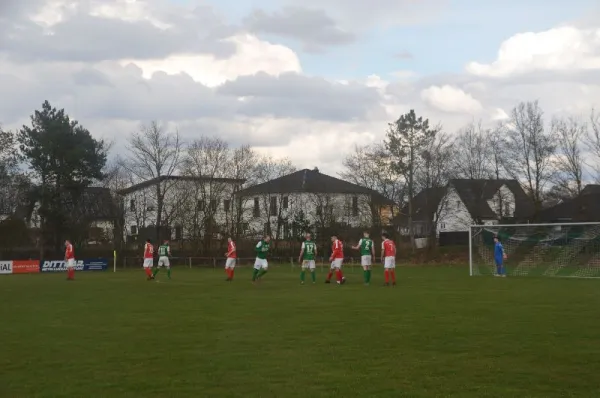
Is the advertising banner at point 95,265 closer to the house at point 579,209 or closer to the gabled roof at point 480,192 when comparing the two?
the gabled roof at point 480,192

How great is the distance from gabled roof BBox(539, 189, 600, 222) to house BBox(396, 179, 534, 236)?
7.42ft

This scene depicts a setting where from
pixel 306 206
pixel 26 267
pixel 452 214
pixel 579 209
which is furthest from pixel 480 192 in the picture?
pixel 26 267

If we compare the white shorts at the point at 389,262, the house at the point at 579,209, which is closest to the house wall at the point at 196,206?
the house at the point at 579,209

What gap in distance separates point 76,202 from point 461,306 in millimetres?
52038

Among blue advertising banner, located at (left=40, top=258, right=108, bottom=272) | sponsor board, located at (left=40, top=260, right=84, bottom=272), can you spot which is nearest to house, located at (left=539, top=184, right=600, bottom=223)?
blue advertising banner, located at (left=40, top=258, right=108, bottom=272)

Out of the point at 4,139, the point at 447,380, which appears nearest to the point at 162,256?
the point at 447,380

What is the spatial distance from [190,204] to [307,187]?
45.0ft

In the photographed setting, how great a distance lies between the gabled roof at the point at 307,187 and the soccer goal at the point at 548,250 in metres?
26.4

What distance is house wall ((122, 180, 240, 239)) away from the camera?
65.9m

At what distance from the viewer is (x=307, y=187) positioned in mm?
74438

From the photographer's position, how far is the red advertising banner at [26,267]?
50219 millimetres

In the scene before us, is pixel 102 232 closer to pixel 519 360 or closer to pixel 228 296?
pixel 228 296

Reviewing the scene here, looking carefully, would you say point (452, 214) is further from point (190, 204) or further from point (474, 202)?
point (190, 204)

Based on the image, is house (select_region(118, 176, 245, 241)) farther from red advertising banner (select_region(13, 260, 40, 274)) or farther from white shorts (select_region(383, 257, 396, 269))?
white shorts (select_region(383, 257, 396, 269))
